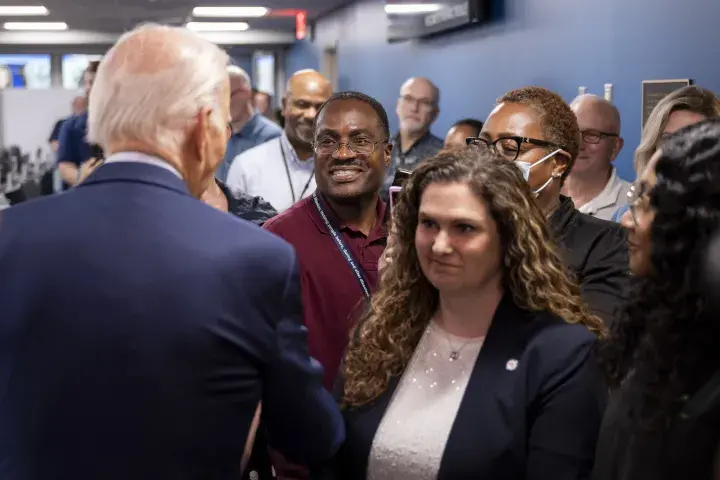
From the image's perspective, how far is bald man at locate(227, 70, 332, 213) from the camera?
4.14 m

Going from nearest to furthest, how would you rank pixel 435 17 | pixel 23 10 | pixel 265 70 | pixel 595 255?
pixel 595 255 → pixel 435 17 → pixel 23 10 → pixel 265 70

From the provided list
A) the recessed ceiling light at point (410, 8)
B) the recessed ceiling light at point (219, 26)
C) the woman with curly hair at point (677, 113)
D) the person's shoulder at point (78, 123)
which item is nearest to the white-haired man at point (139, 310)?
the woman with curly hair at point (677, 113)

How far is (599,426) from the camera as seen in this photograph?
1646 mm

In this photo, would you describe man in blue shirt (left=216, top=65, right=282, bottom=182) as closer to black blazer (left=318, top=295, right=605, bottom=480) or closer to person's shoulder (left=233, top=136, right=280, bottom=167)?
person's shoulder (left=233, top=136, right=280, bottom=167)

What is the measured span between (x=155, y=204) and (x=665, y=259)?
76 cm

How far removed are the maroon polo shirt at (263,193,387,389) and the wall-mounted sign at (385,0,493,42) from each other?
13.5 ft

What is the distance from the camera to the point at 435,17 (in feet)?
23.5

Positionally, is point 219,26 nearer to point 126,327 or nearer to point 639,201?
point 639,201

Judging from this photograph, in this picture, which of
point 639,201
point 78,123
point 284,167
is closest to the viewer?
point 639,201

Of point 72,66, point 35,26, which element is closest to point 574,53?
point 35,26

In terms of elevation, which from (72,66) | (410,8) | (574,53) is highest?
(72,66)

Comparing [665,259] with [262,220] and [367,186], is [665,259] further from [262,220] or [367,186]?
[262,220]

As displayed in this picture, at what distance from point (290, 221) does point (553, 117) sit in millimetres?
757

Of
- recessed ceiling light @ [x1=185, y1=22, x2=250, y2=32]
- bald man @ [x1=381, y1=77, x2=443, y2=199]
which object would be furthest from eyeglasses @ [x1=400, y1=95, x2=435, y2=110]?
recessed ceiling light @ [x1=185, y1=22, x2=250, y2=32]
